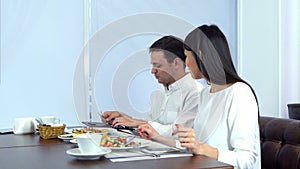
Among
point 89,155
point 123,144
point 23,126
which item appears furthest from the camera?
point 23,126

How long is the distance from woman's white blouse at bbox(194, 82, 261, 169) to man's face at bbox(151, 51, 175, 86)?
608 mm

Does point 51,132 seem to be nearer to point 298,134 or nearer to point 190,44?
point 190,44

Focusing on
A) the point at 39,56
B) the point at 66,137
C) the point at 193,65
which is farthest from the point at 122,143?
the point at 39,56

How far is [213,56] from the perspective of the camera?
69.3 inches

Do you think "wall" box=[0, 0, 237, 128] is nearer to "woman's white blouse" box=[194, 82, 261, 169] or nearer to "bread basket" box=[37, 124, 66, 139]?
"bread basket" box=[37, 124, 66, 139]

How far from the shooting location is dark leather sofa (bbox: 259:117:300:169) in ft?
5.19

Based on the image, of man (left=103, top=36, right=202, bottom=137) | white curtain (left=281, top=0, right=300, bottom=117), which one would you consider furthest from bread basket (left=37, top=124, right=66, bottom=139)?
white curtain (left=281, top=0, right=300, bottom=117)

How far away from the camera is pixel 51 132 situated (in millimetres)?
1946

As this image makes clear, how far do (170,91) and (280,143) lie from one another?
878 millimetres

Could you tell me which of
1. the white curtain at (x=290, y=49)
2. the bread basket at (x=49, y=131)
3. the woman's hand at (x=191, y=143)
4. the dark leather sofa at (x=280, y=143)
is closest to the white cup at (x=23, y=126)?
the bread basket at (x=49, y=131)

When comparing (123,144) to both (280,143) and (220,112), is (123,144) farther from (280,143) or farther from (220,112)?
(280,143)

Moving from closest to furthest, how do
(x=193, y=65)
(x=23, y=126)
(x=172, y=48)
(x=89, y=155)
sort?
1. (x=89, y=155)
2. (x=193, y=65)
3. (x=23, y=126)
4. (x=172, y=48)

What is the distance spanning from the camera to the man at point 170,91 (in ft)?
7.32

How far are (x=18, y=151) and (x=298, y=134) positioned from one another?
1.01 meters
